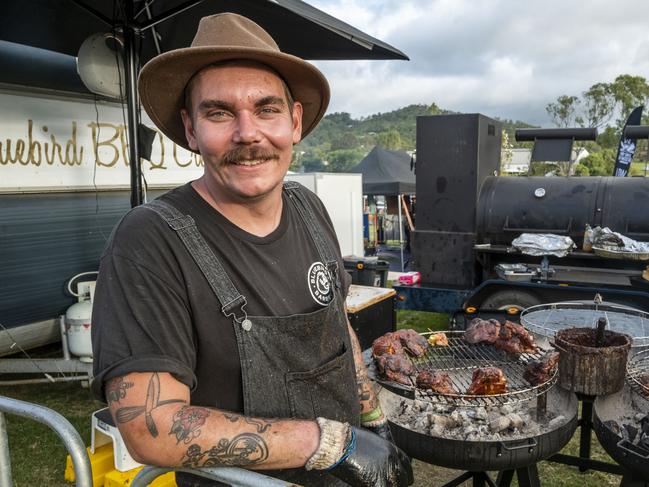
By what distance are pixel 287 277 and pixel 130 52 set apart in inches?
136

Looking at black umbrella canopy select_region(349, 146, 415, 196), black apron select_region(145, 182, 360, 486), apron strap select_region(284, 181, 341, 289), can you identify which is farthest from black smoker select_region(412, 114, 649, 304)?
black umbrella canopy select_region(349, 146, 415, 196)

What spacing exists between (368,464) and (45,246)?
488cm

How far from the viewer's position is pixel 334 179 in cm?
1214

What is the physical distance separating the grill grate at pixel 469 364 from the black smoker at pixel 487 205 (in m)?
2.83

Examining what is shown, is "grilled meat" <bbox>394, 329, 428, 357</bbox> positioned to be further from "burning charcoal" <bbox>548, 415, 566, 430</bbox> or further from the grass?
the grass

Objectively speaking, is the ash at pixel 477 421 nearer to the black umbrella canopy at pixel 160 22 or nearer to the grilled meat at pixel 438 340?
the grilled meat at pixel 438 340

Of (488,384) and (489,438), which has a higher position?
(488,384)

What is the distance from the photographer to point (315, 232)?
6.44ft

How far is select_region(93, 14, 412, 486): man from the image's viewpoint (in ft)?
4.36

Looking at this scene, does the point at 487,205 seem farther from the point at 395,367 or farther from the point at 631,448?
the point at 631,448

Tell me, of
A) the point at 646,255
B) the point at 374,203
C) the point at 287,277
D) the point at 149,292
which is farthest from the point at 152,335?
the point at 374,203

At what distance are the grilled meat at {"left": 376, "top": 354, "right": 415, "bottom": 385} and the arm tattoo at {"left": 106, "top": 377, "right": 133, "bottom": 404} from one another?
1863 millimetres

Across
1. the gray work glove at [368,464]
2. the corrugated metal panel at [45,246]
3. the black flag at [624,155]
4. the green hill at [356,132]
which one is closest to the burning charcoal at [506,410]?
the gray work glove at [368,464]

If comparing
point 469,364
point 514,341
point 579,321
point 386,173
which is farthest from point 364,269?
point 386,173
